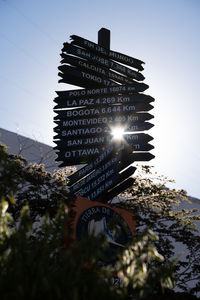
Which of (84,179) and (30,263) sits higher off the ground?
(84,179)

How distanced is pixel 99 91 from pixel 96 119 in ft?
2.19

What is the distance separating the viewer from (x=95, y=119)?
7.91m

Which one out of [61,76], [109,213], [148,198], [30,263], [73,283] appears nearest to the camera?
[73,283]

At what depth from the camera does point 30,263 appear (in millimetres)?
2922

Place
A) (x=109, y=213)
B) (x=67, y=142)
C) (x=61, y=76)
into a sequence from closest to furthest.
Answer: (x=109, y=213), (x=67, y=142), (x=61, y=76)

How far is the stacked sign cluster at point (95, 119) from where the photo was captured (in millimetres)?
7089

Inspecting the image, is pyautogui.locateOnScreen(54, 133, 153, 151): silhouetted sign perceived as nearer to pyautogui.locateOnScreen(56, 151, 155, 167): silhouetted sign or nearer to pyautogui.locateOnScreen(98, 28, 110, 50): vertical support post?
pyautogui.locateOnScreen(56, 151, 155, 167): silhouetted sign

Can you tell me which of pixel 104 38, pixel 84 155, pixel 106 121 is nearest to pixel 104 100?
pixel 106 121

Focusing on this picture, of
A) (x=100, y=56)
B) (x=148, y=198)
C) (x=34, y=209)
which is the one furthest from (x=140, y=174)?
(x=100, y=56)

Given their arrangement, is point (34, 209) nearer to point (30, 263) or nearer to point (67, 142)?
point (67, 142)

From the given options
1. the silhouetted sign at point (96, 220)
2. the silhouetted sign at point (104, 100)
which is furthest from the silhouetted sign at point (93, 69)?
the silhouetted sign at point (96, 220)

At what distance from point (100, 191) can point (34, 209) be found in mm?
3409

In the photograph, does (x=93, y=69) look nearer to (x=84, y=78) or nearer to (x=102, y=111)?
(x=84, y=78)

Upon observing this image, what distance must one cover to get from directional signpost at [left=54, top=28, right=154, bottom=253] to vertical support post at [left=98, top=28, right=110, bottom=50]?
41 cm
